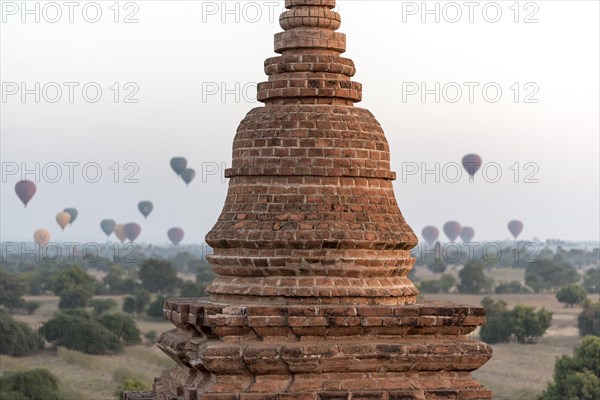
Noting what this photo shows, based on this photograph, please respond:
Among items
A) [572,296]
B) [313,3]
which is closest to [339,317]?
[313,3]

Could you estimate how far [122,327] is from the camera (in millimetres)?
74062

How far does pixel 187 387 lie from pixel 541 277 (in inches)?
4768

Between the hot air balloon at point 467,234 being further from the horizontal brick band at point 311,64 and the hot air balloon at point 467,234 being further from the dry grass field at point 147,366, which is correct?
the horizontal brick band at point 311,64

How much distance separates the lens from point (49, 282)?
10869 centimetres

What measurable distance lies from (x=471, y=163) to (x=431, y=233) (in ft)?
209

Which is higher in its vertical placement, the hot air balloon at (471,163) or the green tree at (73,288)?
the hot air balloon at (471,163)

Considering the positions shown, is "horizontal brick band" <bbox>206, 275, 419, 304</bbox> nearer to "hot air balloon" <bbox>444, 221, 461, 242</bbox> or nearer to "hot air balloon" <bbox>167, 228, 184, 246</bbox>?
"hot air balloon" <bbox>444, 221, 461, 242</bbox>

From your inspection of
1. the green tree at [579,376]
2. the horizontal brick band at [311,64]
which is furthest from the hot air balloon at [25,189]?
the horizontal brick band at [311,64]

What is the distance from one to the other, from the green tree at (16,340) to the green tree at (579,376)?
27.6 meters

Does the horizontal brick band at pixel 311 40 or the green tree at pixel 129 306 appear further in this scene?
the green tree at pixel 129 306

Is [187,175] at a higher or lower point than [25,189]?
higher

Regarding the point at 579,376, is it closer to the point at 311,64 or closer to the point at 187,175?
the point at 311,64

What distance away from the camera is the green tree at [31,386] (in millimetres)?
52250

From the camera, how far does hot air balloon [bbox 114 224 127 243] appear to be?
484 ft
